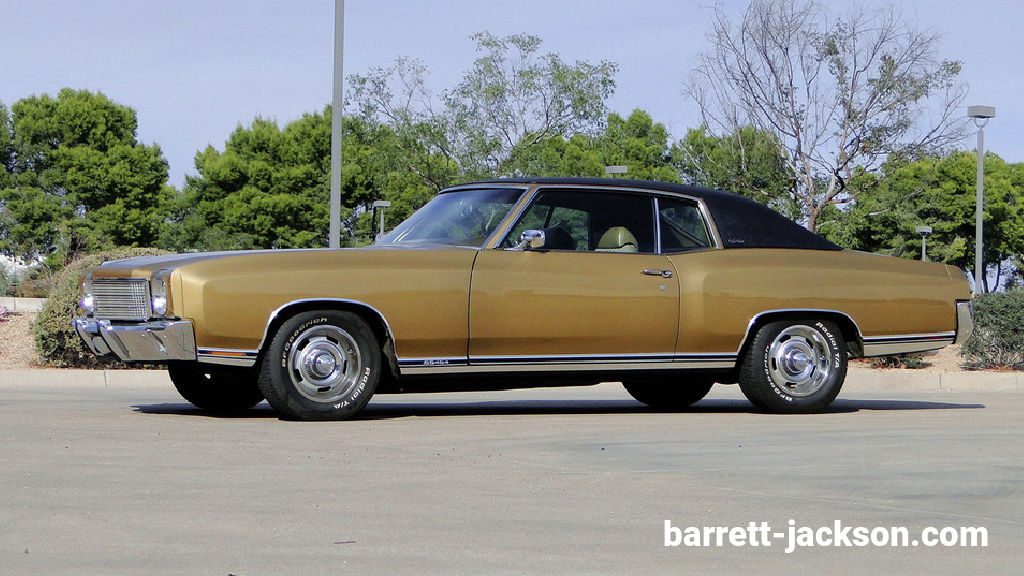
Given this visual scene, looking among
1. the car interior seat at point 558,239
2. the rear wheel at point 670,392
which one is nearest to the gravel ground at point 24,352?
the rear wheel at point 670,392

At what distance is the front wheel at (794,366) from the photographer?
10484mm

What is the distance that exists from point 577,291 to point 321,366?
1795 mm

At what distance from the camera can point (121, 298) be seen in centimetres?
955

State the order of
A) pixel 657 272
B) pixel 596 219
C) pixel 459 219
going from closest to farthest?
1. pixel 657 272
2. pixel 459 219
3. pixel 596 219

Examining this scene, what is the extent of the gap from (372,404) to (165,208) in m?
57.0

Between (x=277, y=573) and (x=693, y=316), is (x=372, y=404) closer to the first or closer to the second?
(x=693, y=316)

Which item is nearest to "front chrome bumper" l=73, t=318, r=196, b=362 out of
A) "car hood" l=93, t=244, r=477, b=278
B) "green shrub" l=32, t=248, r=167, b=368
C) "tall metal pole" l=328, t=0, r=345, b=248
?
"car hood" l=93, t=244, r=477, b=278

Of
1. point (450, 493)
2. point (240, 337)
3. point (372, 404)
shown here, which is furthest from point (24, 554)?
point (372, 404)

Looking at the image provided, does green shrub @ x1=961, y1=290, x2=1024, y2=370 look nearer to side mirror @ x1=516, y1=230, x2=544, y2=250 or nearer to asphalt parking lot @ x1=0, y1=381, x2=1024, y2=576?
asphalt parking lot @ x1=0, y1=381, x2=1024, y2=576

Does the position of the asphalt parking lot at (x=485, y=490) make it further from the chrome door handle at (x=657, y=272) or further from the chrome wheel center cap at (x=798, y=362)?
the chrome door handle at (x=657, y=272)

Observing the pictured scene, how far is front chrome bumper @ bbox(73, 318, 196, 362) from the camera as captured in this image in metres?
9.10

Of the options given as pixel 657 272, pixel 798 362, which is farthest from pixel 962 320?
pixel 657 272

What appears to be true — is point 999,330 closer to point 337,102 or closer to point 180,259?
point 337,102

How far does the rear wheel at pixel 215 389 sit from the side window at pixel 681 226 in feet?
10.0
